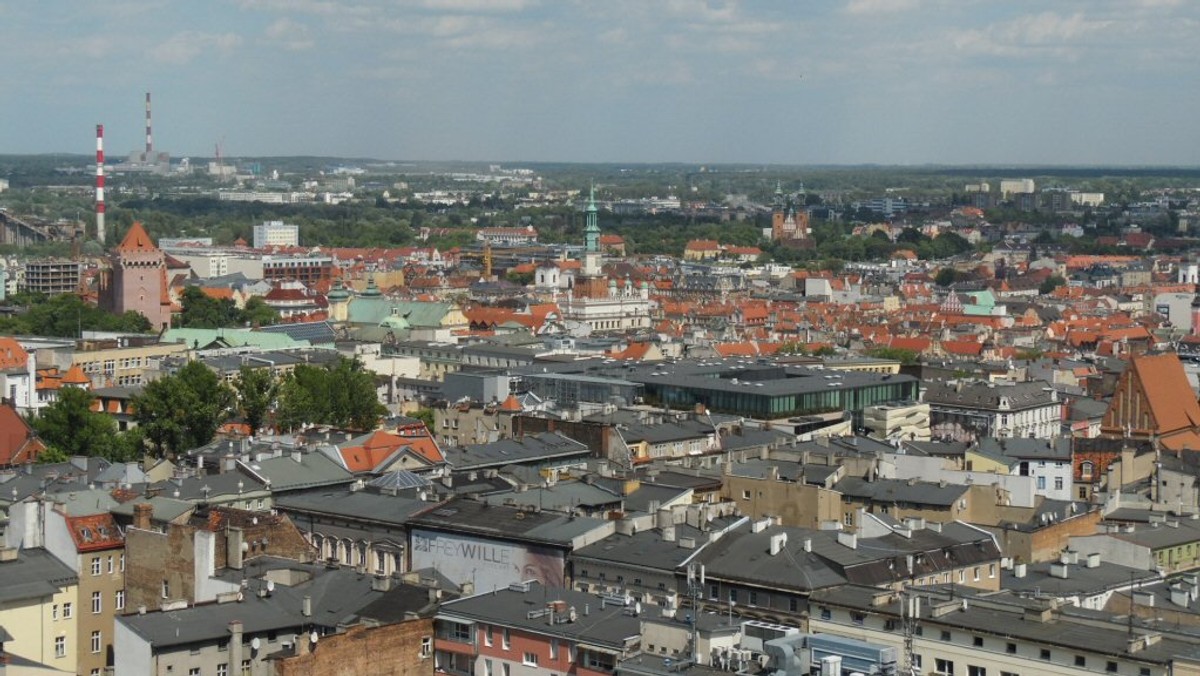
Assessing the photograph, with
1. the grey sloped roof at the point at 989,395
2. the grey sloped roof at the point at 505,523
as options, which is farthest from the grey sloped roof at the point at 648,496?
the grey sloped roof at the point at 989,395

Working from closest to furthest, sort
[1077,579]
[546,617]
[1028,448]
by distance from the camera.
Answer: [546,617] < [1077,579] < [1028,448]

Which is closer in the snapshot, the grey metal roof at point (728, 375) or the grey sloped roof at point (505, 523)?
the grey sloped roof at point (505, 523)

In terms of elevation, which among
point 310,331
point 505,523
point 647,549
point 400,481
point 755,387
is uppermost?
point 505,523

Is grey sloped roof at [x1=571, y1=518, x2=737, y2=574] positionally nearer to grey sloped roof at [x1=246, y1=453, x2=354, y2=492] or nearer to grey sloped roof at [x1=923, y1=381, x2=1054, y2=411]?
grey sloped roof at [x1=246, y1=453, x2=354, y2=492]

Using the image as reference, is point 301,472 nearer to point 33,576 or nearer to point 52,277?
point 33,576

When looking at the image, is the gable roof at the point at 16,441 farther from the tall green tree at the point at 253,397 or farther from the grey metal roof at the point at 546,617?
the grey metal roof at the point at 546,617

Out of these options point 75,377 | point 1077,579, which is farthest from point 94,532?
point 75,377

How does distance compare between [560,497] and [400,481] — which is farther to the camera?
[400,481]
